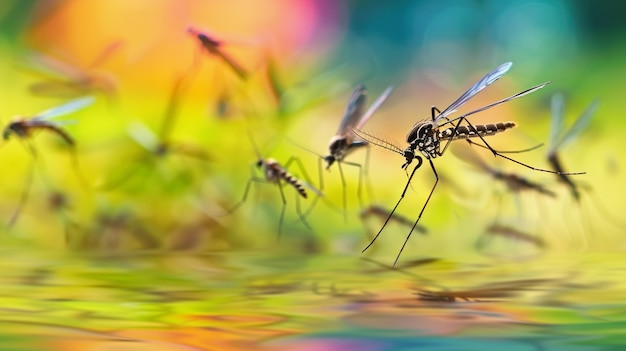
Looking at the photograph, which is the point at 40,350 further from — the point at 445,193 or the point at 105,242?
the point at 445,193

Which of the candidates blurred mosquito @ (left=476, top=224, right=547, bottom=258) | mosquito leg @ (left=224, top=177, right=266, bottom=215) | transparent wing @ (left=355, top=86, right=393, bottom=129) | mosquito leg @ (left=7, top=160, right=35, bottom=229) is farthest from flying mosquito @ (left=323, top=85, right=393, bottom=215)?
mosquito leg @ (left=7, top=160, right=35, bottom=229)

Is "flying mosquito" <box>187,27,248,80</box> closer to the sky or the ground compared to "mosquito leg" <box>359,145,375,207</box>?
closer to the sky

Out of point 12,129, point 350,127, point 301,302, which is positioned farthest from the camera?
point 12,129

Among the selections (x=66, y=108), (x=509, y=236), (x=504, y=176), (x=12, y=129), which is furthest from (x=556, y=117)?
(x=12, y=129)

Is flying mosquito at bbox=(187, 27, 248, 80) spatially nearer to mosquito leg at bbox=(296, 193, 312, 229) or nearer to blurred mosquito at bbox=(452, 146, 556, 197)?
mosquito leg at bbox=(296, 193, 312, 229)

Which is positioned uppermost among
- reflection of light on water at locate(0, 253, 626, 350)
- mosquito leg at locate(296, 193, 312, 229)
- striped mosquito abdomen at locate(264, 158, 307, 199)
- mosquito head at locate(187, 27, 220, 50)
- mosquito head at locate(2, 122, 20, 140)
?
mosquito head at locate(187, 27, 220, 50)

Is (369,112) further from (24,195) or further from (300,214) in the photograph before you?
(24,195)

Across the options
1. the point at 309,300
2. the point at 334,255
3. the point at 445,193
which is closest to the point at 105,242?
the point at 334,255
